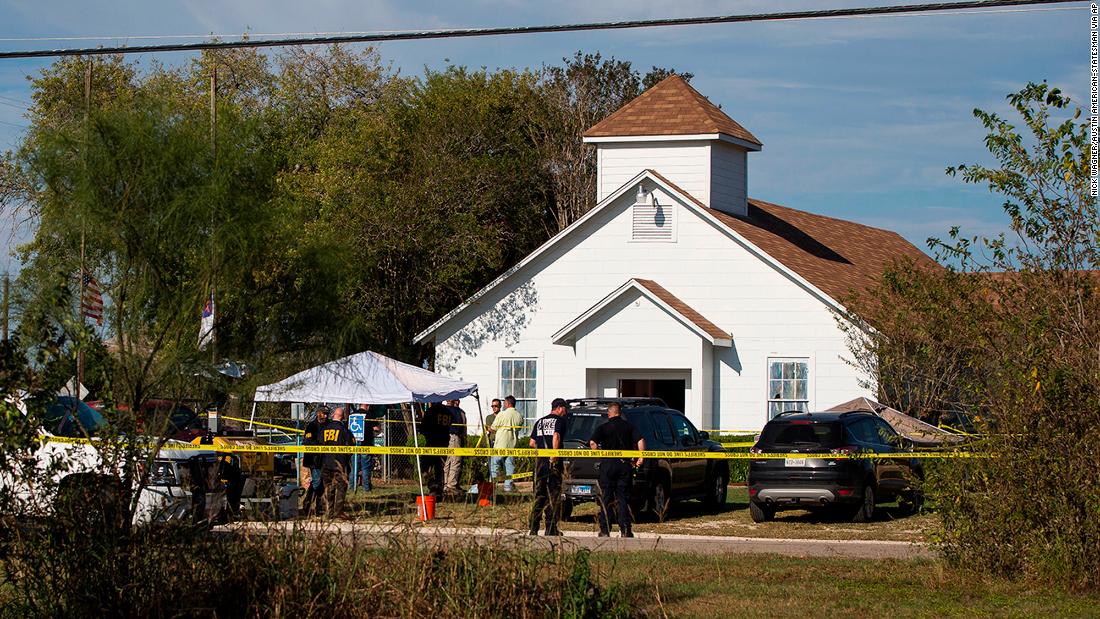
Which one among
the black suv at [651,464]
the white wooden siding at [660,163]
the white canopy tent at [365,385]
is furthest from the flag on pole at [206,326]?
the white wooden siding at [660,163]

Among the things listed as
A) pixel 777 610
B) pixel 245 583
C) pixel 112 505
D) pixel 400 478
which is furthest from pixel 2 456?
pixel 400 478

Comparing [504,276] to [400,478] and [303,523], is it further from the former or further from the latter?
[303,523]

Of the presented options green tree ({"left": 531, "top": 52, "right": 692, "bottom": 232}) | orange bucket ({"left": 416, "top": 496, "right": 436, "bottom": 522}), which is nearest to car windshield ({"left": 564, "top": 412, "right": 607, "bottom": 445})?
orange bucket ({"left": 416, "top": 496, "right": 436, "bottom": 522})

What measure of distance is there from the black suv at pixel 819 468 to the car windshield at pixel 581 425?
7.65 ft

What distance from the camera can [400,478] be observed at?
28.8 meters

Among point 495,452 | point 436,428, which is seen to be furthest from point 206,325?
point 495,452

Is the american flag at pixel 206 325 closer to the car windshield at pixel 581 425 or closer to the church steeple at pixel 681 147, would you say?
the car windshield at pixel 581 425

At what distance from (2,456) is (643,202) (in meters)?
23.3

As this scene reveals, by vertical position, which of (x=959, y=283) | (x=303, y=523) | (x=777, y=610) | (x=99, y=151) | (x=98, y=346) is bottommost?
(x=777, y=610)

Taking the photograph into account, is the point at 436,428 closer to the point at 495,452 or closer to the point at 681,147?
the point at 495,452

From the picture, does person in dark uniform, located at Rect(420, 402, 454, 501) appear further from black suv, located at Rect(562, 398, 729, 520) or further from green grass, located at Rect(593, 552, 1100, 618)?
green grass, located at Rect(593, 552, 1100, 618)

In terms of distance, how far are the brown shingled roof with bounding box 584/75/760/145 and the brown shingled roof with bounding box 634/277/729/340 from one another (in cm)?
436

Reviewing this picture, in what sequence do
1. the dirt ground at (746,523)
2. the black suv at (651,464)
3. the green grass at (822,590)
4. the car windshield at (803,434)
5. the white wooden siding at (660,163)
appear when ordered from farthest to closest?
the white wooden siding at (660,163)
the car windshield at (803,434)
the black suv at (651,464)
the dirt ground at (746,523)
the green grass at (822,590)

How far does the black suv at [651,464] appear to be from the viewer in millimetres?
19219
